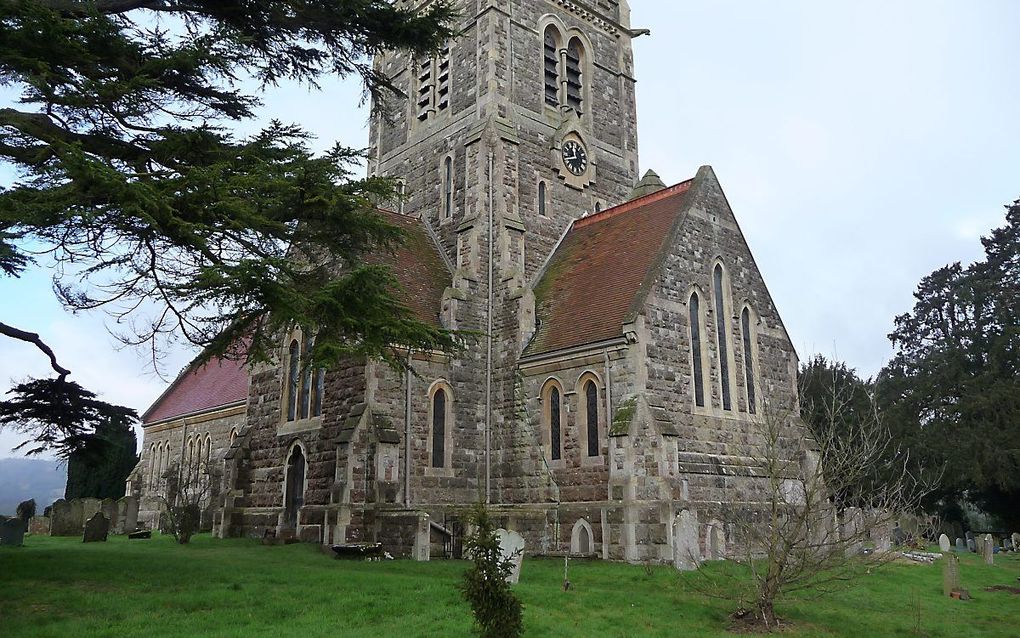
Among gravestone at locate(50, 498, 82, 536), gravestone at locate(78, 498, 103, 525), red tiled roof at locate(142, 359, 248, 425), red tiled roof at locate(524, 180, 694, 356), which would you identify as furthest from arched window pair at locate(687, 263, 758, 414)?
gravestone at locate(78, 498, 103, 525)

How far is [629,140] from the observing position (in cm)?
2828

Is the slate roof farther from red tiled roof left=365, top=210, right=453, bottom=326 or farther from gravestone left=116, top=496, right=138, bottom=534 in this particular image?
gravestone left=116, top=496, right=138, bottom=534

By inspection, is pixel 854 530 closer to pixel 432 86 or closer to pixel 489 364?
pixel 489 364

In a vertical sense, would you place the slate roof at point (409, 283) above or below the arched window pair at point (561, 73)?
below

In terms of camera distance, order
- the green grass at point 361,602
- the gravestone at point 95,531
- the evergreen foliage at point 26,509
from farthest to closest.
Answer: the evergreen foliage at point 26,509
the gravestone at point 95,531
the green grass at point 361,602

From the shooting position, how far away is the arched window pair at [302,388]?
2114cm

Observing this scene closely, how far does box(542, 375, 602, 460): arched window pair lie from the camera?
62.8 feet

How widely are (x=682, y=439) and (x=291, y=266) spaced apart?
422 inches

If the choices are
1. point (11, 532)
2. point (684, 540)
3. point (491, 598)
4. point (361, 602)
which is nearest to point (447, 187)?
point (684, 540)

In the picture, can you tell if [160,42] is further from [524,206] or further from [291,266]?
[524,206]

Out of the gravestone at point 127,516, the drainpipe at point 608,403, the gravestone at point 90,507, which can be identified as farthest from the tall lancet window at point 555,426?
the gravestone at point 127,516

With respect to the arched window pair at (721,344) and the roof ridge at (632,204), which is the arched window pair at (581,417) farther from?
the roof ridge at (632,204)

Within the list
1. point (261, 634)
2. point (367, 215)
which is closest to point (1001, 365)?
point (367, 215)

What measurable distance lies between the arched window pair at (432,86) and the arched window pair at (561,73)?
3.38 meters
